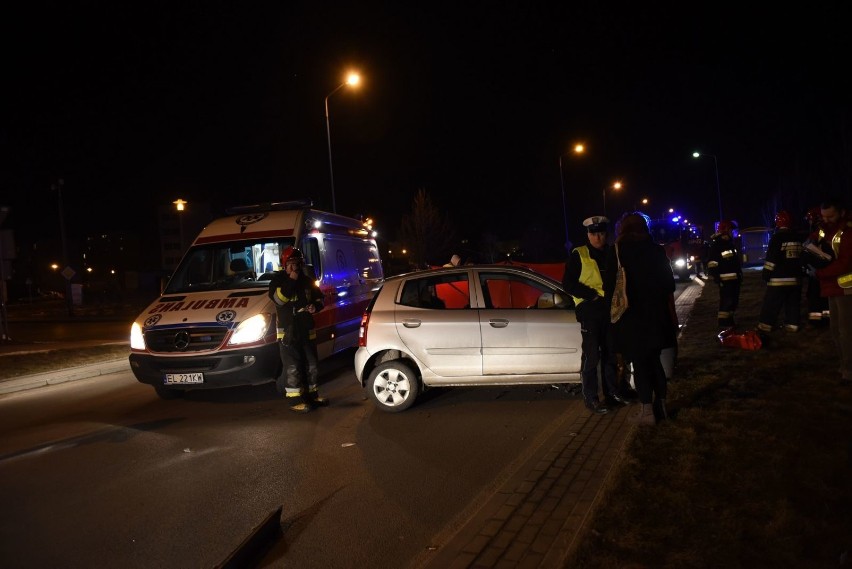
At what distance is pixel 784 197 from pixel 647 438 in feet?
179

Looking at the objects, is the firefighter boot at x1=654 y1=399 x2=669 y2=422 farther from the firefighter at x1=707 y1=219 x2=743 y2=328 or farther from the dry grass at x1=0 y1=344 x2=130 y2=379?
the dry grass at x1=0 y1=344 x2=130 y2=379

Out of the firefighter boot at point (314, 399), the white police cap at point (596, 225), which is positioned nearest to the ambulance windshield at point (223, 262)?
the firefighter boot at point (314, 399)

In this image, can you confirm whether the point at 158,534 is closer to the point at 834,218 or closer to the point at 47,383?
the point at 834,218

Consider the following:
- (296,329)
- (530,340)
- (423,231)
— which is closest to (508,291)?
(530,340)

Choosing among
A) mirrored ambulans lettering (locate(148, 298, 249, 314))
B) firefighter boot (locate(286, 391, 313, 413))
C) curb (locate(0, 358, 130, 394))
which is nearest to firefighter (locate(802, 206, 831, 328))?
firefighter boot (locate(286, 391, 313, 413))

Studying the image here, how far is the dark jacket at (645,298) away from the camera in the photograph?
548cm

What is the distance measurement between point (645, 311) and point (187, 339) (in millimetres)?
5611

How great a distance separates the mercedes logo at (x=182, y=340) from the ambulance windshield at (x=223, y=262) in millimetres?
1297

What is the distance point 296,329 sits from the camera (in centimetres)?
788

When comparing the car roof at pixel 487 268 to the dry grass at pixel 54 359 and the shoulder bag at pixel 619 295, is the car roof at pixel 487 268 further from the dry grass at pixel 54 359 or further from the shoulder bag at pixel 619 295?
the dry grass at pixel 54 359

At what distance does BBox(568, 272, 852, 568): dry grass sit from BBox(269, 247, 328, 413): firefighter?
13.7ft

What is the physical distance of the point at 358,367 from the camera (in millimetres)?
7641

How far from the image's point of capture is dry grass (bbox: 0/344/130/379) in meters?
12.3

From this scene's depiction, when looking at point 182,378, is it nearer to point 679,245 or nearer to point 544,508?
point 544,508
